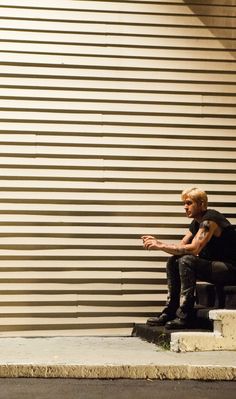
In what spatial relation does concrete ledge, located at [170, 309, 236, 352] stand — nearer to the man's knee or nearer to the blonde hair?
the man's knee

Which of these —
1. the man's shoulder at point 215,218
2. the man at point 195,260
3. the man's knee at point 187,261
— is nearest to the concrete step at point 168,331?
the man at point 195,260

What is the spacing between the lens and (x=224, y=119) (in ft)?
27.2

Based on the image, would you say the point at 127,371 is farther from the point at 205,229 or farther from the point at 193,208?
the point at 193,208

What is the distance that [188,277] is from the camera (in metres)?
6.97

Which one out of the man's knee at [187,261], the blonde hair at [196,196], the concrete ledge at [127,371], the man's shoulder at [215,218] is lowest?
the concrete ledge at [127,371]

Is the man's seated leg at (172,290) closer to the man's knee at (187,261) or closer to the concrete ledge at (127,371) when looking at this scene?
the man's knee at (187,261)

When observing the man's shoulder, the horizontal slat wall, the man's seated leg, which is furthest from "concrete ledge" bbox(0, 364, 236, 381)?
the horizontal slat wall

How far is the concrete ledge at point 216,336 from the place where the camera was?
6.53m

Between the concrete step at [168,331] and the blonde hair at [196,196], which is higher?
the blonde hair at [196,196]

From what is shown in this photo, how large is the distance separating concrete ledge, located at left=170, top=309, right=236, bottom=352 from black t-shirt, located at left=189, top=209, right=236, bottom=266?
0.74 m

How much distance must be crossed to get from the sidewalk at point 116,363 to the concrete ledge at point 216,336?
A: 126mm

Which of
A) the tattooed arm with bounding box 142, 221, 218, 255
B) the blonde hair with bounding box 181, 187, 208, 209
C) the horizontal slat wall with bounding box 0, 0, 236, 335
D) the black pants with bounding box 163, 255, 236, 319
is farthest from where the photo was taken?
the horizontal slat wall with bounding box 0, 0, 236, 335

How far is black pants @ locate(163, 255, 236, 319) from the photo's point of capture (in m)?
6.95

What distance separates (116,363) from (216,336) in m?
1.37
